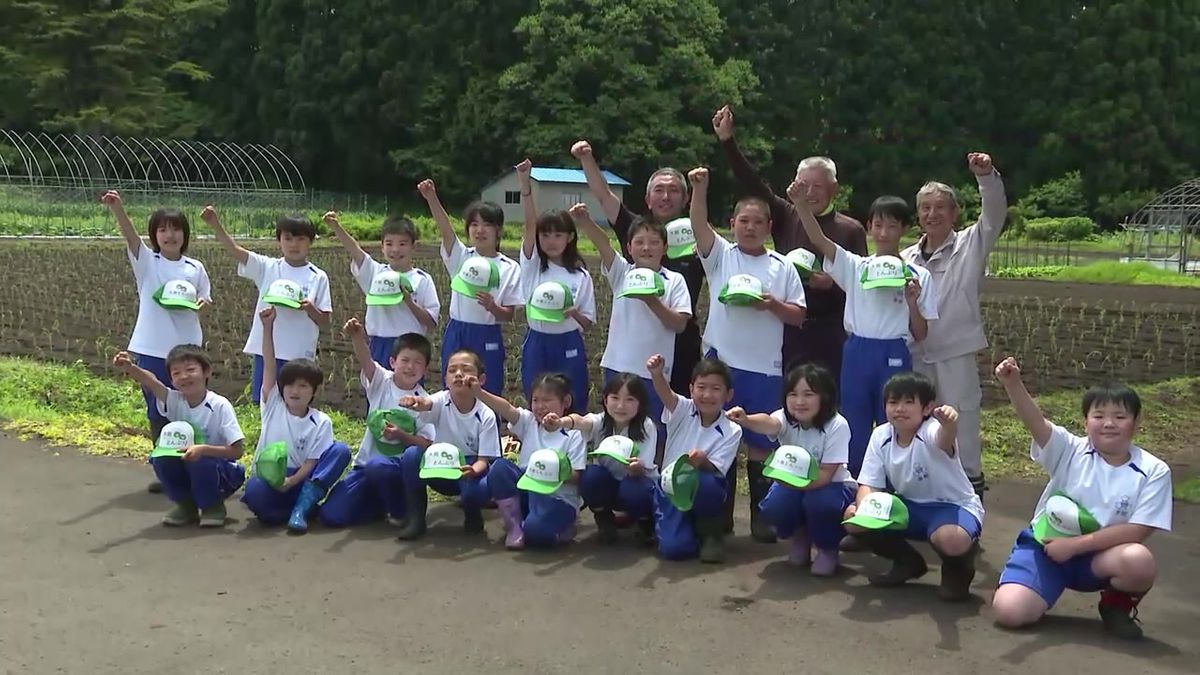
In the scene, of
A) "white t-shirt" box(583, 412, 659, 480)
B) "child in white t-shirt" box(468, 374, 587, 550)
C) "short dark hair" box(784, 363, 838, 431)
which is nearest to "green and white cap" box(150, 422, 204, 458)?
"child in white t-shirt" box(468, 374, 587, 550)

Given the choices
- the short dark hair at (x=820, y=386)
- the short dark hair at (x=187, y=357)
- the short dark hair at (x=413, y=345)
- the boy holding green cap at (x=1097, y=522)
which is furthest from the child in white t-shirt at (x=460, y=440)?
the boy holding green cap at (x=1097, y=522)

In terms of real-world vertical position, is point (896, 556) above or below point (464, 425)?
below

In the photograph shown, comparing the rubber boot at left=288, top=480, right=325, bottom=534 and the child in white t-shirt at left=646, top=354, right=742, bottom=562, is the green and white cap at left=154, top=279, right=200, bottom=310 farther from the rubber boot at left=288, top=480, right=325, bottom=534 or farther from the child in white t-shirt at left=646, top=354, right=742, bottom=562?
the child in white t-shirt at left=646, top=354, right=742, bottom=562

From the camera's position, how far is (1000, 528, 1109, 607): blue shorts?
435cm

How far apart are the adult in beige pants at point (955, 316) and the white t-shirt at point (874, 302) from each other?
10cm

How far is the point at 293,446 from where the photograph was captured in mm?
5816

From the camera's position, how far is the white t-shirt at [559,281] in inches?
245

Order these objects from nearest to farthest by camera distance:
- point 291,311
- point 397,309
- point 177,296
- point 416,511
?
point 416,511 → point 177,296 → point 291,311 → point 397,309

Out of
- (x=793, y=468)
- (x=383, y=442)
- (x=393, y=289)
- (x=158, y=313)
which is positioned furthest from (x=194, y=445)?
(x=793, y=468)

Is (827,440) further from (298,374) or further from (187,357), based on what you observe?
(187,357)

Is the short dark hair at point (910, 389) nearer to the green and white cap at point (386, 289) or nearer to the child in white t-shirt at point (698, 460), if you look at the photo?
the child in white t-shirt at point (698, 460)

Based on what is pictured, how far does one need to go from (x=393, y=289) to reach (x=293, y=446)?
1124 millimetres

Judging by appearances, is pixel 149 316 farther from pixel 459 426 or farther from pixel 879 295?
pixel 879 295

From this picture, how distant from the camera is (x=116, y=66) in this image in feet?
136
